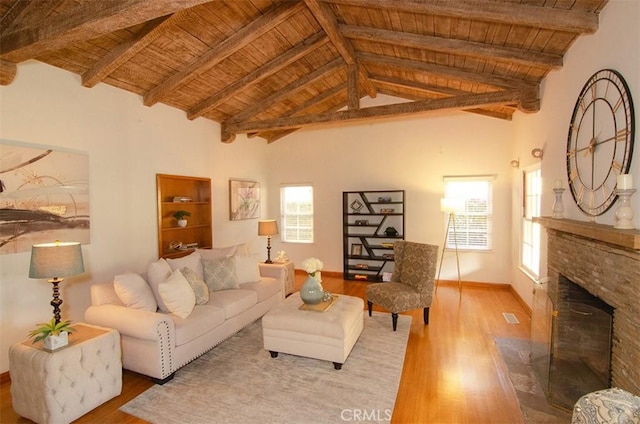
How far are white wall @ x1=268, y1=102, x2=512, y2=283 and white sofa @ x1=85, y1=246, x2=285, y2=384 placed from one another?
10.6 feet

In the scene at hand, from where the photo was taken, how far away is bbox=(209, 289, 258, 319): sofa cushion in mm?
3393

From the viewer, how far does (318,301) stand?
3334 mm

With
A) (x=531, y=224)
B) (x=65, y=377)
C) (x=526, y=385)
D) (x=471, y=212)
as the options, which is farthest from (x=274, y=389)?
(x=471, y=212)

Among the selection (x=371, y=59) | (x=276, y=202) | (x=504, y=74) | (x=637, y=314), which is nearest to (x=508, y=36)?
(x=504, y=74)

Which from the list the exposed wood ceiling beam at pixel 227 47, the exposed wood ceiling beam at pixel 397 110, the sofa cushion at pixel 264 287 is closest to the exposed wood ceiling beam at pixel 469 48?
the exposed wood ceiling beam at pixel 397 110

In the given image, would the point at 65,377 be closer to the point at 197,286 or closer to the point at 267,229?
the point at 197,286

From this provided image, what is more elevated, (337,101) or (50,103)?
(337,101)

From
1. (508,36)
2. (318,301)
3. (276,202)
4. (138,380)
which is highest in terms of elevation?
(508,36)

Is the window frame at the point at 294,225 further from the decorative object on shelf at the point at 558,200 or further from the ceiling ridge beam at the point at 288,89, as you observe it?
the decorative object on shelf at the point at 558,200

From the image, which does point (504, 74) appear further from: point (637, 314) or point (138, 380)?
point (138, 380)

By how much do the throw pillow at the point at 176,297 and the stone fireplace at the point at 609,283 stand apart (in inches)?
128

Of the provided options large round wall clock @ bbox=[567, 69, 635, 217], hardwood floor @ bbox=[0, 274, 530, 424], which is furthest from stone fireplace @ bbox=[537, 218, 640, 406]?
hardwood floor @ bbox=[0, 274, 530, 424]

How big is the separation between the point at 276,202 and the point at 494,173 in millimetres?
4438

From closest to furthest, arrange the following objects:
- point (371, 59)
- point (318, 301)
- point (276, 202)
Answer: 1. point (318, 301)
2. point (371, 59)
3. point (276, 202)
